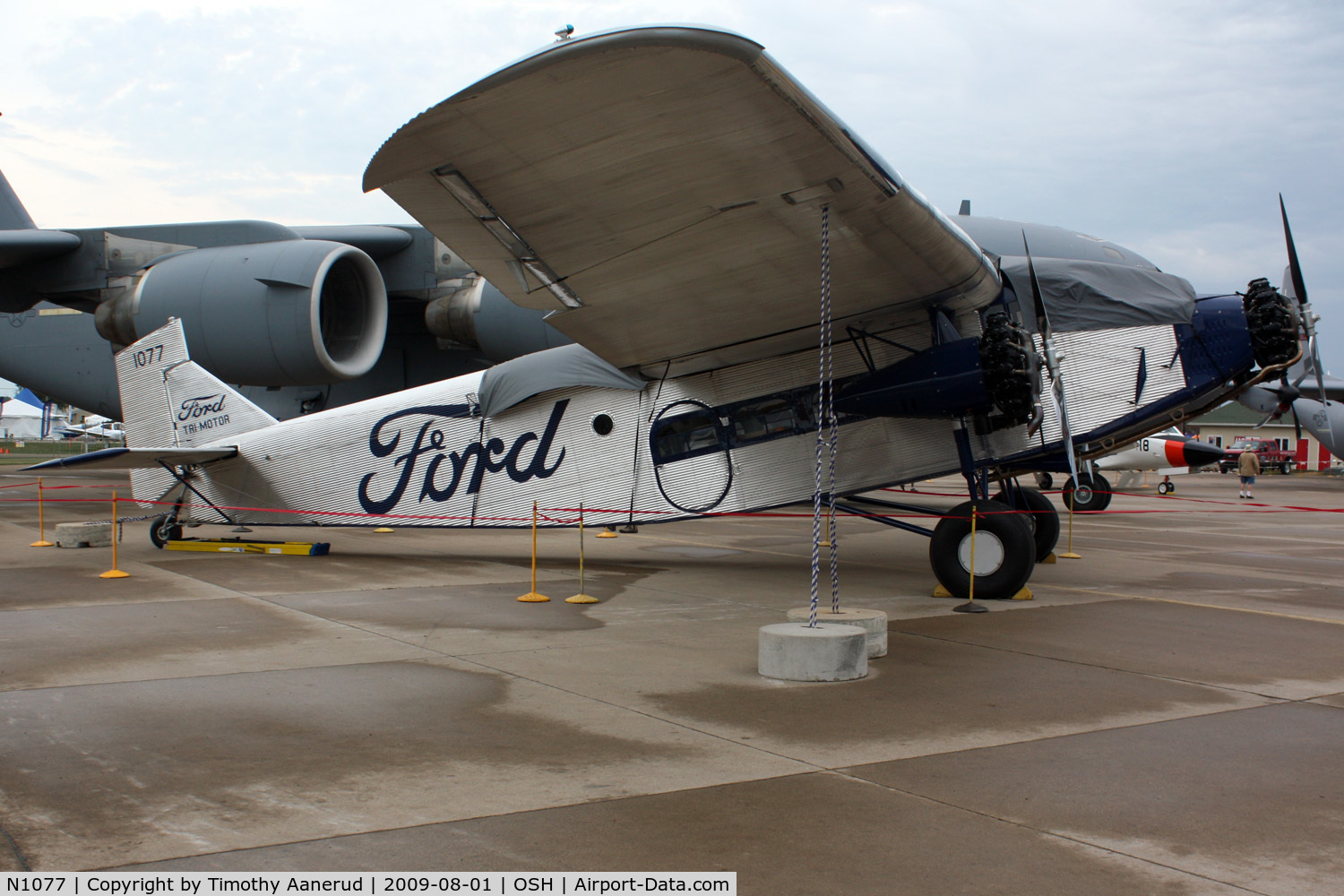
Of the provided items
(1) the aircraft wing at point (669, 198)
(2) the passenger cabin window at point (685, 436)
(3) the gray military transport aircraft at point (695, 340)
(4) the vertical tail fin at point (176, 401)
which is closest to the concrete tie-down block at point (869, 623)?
(3) the gray military transport aircraft at point (695, 340)

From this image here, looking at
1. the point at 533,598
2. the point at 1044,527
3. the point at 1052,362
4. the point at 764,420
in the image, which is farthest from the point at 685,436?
the point at 1044,527

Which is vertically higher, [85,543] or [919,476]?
[919,476]

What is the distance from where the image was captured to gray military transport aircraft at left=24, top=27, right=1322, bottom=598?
5.36m

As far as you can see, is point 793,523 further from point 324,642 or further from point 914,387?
point 324,642

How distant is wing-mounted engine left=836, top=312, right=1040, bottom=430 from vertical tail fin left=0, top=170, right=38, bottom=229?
17181 mm

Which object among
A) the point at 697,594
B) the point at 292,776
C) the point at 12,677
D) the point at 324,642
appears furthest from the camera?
the point at 697,594

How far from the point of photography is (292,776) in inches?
151

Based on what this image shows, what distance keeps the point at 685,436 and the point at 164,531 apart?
681 centimetres

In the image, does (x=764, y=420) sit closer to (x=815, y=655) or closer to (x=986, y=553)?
(x=986, y=553)

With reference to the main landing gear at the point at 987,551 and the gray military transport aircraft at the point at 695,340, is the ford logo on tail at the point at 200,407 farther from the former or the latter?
the main landing gear at the point at 987,551

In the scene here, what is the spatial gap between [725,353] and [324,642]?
4629mm

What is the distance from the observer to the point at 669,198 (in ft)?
20.5

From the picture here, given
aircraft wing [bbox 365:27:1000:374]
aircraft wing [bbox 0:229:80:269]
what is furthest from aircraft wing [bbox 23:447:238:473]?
aircraft wing [bbox 0:229:80:269]

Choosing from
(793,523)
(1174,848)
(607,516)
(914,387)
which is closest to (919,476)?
(914,387)
